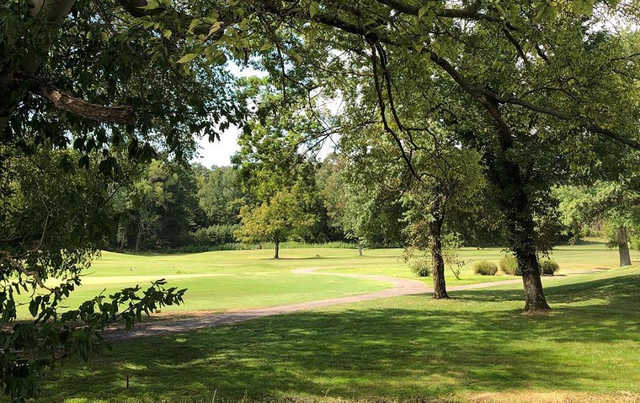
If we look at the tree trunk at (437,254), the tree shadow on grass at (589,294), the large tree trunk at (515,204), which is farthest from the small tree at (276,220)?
the large tree trunk at (515,204)

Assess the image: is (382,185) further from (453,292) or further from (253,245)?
(253,245)

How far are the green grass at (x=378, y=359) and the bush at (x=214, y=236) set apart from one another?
77778mm

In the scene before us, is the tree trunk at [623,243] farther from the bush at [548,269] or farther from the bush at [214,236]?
the bush at [214,236]

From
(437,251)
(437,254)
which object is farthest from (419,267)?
(437,251)

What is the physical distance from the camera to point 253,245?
8862cm

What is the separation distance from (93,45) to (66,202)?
6.53ft

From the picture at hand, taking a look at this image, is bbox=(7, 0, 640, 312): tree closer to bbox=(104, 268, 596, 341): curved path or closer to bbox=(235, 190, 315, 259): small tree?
bbox=(104, 268, 596, 341): curved path

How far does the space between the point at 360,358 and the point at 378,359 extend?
15.8 inches

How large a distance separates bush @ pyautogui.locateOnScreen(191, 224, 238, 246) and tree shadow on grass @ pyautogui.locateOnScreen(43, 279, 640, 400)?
78400 mm

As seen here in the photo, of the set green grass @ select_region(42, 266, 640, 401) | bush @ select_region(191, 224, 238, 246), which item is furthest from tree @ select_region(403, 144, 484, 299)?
bush @ select_region(191, 224, 238, 246)

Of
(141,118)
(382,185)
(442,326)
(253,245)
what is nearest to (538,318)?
(442,326)

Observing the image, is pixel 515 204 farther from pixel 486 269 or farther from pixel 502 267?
pixel 502 267

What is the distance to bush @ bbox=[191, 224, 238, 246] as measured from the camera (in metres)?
94.2

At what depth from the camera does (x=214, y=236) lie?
9456 centimetres
